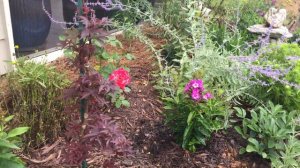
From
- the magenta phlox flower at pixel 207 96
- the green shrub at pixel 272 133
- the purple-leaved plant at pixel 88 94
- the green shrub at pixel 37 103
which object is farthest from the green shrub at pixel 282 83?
the green shrub at pixel 37 103

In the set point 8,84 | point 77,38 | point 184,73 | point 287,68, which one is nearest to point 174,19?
point 184,73

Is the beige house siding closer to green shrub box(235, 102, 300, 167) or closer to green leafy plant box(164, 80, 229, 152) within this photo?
green leafy plant box(164, 80, 229, 152)

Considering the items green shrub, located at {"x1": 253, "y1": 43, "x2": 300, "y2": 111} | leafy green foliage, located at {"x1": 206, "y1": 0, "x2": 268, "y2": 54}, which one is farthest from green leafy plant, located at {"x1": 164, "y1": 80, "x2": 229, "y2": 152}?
leafy green foliage, located at {"x1": 206, "y1": 0, "x2": 268, "y2": 54}

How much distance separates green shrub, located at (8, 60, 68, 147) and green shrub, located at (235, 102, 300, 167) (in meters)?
1.36

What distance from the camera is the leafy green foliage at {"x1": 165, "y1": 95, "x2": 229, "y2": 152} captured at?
8.05 ft

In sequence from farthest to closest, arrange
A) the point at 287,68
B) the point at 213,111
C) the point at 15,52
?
the point at 15,52
the point at 287,68
the point at 213,111

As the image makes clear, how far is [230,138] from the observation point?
8.92 ft

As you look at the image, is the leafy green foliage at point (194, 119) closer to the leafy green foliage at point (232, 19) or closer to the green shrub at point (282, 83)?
the green shrub at point (282, 83)

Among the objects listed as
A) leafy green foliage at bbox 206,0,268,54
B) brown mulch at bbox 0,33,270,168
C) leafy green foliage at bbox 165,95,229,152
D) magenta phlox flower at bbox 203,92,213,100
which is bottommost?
brown mulch at bbox 0,33,270,168

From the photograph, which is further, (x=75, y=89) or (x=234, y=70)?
(x=234, y=70)

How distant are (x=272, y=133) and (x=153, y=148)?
2.83 ft

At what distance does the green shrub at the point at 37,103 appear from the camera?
7.98 ft

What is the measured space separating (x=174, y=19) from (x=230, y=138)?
179 cm

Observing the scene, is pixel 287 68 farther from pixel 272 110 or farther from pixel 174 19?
pixel 174 19
